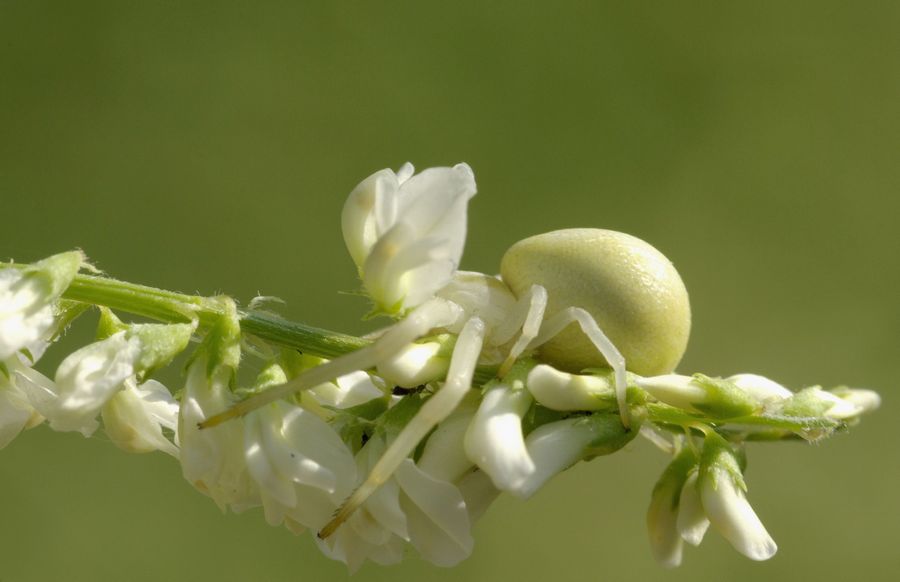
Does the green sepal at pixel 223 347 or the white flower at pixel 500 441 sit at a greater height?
the green sepal at pixel 223 347

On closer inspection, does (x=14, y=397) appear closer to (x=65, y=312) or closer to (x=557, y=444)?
(x=65, y=312)

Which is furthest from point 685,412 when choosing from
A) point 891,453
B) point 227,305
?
point 891,453

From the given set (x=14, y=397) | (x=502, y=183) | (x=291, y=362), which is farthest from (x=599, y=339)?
(x=502, y=183)

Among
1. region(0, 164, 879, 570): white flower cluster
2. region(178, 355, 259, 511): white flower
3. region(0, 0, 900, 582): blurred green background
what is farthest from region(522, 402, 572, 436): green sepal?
region(0, 0, 900, 582): blurred green background

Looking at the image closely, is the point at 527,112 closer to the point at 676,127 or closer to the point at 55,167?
the point at 676,127

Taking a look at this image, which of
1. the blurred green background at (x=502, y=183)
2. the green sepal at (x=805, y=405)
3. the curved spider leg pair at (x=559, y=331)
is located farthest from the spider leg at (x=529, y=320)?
the blurred green background at (x=502, y=183)

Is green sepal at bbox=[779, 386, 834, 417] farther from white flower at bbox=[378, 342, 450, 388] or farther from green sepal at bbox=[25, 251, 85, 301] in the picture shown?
green sepal at bbox=[25, 251, 85, 301]

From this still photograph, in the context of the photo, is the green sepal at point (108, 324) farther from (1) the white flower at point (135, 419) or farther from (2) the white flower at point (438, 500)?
(2) the white flower at point (438, 500)
